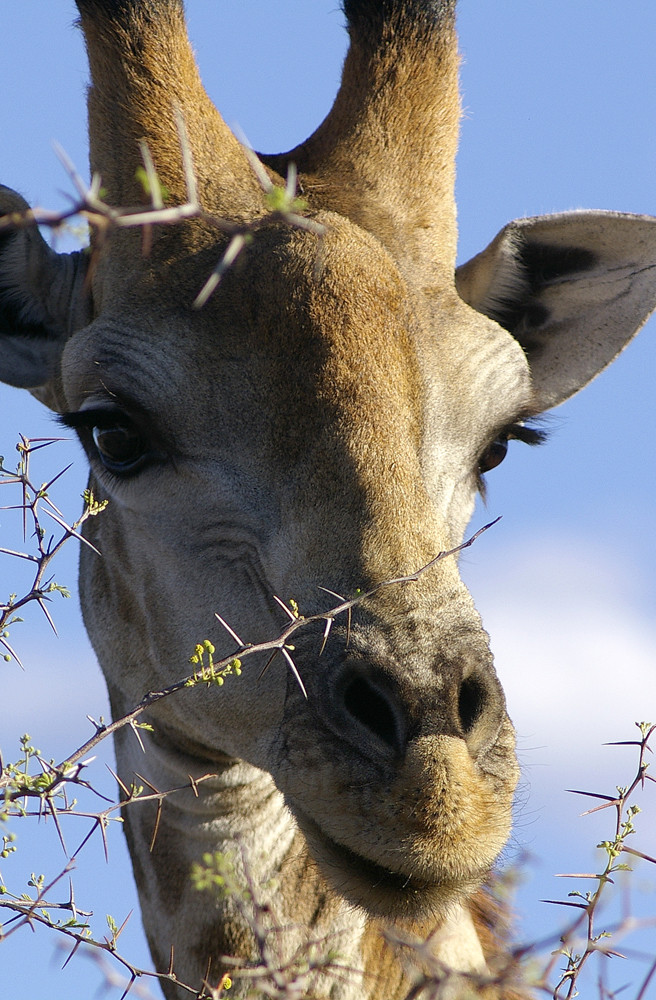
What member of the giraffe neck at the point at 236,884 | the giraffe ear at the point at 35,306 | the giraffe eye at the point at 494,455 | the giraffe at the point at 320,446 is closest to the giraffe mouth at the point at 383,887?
the giraffe at the point at 320,446

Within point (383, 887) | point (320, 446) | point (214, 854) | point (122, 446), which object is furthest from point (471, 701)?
point (122, 446)

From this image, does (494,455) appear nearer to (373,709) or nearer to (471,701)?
(471,701)

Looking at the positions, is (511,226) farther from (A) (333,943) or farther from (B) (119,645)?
(A) (333,943)

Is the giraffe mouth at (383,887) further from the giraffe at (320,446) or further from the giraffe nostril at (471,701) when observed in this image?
the giraffe nostril at (471,701)

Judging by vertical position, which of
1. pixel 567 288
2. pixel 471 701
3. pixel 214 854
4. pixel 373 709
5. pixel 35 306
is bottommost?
pixel 214 854

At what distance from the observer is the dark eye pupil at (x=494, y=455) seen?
4883mm

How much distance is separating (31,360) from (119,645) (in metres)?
1.42

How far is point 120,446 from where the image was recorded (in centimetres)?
455

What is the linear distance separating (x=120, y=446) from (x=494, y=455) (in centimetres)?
154

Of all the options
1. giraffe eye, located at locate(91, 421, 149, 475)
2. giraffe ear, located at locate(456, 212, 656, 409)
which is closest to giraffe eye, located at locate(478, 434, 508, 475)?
giraffe ear, located at locate(456, 212, 656, 409)

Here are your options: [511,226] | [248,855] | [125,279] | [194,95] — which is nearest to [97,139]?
[194,95]

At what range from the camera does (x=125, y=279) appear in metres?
4.76

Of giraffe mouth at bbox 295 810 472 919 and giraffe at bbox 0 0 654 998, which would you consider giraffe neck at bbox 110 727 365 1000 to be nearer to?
giraffe at bbox 0 0 654 998

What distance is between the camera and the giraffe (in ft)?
11.4
